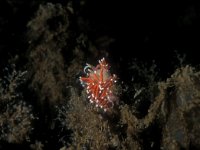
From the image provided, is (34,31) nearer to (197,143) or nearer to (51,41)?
(51,41)

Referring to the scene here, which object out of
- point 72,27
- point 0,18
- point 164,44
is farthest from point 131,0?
point 0,18

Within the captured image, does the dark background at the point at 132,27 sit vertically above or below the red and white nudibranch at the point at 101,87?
above

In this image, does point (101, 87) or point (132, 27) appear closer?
point (101, 87)

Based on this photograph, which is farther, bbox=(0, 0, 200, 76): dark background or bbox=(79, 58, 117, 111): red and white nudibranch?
bbox=(0, 0, 200, 76): dark background

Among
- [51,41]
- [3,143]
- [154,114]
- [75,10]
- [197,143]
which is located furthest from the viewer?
[75,10]

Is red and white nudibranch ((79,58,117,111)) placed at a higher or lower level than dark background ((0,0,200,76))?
Result: lower

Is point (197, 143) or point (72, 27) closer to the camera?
point (197, 143)

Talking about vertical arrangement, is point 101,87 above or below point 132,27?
below

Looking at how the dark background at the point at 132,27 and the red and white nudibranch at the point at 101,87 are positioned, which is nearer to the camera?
the red and white nudibranch at the point at 101,87
